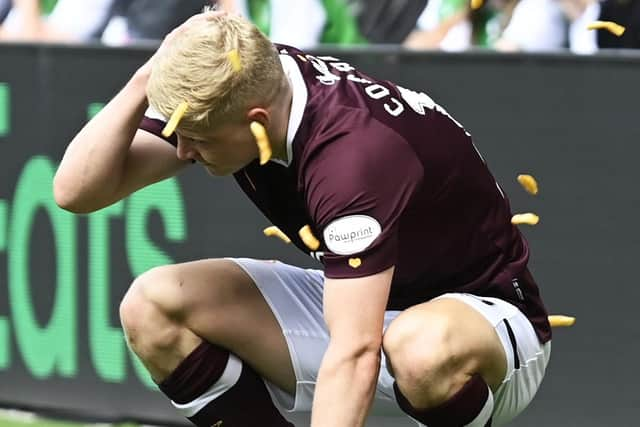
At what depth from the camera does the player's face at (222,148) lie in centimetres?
327

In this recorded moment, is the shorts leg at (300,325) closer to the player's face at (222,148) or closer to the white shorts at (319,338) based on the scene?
the white shorts at (319,338)

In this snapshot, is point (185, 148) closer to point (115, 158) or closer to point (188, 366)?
point (115, 158)

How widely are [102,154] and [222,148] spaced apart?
17.4 inches

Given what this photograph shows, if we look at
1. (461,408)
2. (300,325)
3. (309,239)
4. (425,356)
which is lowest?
(300,325)

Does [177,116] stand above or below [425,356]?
above

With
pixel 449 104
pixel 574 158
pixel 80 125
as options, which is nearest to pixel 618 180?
pixel 574 158

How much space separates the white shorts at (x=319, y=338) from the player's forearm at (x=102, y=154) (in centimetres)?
41

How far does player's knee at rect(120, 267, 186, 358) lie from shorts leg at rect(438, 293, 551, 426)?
65cm

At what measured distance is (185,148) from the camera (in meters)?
3.36

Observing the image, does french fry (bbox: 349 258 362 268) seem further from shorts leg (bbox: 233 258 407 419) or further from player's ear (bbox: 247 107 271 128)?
shorts leg (bbox: 233 258 407 419)

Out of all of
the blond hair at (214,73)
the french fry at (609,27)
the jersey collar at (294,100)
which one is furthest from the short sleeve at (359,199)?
the french fry at (609,27)

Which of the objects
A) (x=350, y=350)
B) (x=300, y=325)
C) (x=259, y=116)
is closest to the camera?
(x=350, y=350)

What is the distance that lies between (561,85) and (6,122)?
206 cm

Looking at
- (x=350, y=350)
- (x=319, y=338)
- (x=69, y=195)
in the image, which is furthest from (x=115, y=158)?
(x=350, y=350)
